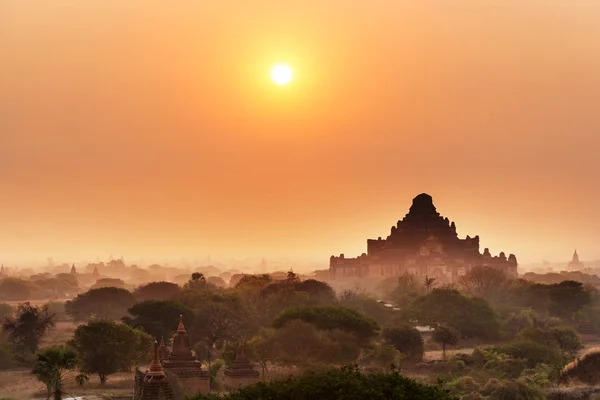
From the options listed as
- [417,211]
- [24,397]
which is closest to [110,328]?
[24,397]

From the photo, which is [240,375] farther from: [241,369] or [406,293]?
[406,293]

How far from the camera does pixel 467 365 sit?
74.6m

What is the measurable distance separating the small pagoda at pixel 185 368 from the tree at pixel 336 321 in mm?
16343

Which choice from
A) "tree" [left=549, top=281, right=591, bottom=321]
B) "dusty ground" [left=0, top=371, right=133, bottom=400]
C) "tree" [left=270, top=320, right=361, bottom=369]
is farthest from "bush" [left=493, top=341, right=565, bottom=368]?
"tree" [left=549, top=281, right=591, bottom=321]

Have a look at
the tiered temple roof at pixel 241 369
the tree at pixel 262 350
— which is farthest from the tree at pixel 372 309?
the tiered temple roof at pixel 241 369

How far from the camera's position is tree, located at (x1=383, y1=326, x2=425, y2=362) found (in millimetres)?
79500

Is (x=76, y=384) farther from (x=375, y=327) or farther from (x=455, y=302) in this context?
(x=455, y=302)

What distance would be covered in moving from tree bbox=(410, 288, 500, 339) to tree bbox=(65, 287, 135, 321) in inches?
1583

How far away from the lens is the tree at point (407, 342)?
7950cm

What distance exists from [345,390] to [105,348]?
121 feet

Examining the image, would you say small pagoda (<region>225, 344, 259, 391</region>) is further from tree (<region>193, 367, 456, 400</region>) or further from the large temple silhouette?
the large temple silhouette

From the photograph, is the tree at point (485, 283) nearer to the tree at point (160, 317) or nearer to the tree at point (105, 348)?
the tree at point (160, 317)

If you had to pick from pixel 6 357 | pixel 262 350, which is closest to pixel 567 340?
pixel 262 350

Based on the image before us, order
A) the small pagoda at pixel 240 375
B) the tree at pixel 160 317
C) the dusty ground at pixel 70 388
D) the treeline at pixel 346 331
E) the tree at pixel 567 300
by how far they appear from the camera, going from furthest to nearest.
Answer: the tree at pixel 567 300 < the tree at pixel 160 317 < the treeline at pixel 346 331 < the dusty ground at pixel 70 388 < the small pagoda at pixel 240 375
